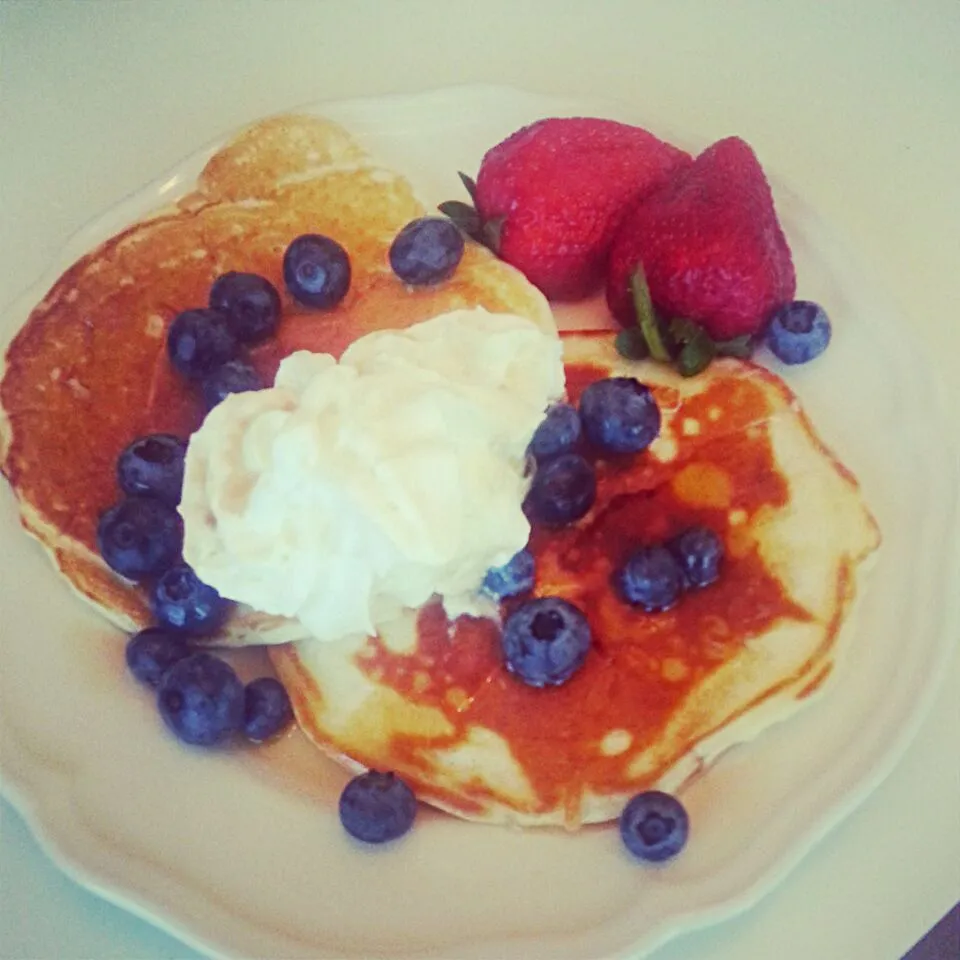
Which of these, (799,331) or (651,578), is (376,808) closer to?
(651,578)

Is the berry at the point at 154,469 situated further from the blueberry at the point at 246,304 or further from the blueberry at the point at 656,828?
the blueberry at the point at 656,828

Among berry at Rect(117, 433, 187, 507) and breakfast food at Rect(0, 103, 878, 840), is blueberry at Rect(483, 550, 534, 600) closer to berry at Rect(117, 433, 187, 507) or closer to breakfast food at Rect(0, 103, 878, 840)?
breakfast food at Rect(0, 103, 878, 840)

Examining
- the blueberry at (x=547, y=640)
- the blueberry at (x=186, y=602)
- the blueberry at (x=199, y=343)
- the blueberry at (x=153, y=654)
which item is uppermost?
the blueberry at (x=199, y=343)

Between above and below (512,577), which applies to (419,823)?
below

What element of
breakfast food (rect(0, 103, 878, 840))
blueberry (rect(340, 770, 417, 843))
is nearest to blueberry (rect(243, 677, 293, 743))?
breakfast food (rect(0, 103, 878, 840))

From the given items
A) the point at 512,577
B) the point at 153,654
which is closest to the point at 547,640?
the point at 512,577

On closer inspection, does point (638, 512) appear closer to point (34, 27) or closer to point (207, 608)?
point (207, 608)

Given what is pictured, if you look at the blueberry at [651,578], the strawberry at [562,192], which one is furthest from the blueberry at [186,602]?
the strawberry at [562,192]
